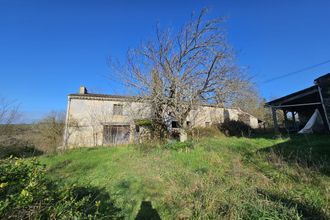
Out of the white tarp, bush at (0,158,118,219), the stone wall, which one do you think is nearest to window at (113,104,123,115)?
the stone wall

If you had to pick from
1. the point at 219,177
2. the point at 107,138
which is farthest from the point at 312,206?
the point at 107,138

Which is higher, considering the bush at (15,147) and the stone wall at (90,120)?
the stone wall at (90,120)

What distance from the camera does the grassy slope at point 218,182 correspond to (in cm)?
343

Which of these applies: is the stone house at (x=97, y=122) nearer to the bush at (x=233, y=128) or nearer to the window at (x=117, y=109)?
the window at (x=117, y=109)

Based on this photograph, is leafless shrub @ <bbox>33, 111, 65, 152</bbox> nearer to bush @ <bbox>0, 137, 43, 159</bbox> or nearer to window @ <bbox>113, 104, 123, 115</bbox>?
bush @ <bbox>0, 137, 43, 159</bbox>

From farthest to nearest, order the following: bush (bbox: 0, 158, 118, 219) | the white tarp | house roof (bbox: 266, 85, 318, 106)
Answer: the white tarp < house roof (bbox: 266, 85, 318, 106) < bush (bbox: 0, 158, 118, 219)

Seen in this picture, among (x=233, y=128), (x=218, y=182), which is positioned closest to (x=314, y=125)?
(x=233, y=128)

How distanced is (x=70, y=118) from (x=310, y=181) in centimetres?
1947

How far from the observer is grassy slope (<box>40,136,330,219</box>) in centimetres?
343

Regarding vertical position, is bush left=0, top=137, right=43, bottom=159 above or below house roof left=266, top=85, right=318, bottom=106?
below

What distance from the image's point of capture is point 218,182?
15.5 feet

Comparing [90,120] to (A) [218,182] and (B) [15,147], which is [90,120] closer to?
(B) [15,147]

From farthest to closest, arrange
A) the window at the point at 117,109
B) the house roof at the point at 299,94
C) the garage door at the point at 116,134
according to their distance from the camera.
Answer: the window at the point at 117,109 < the garage door at the point at 116,134 < the house roof at the point at 299,94

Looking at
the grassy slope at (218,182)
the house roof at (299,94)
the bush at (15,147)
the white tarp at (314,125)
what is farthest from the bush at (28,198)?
the white tarp at (314,125)
